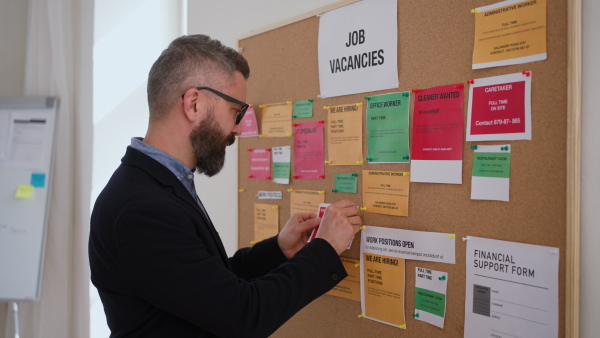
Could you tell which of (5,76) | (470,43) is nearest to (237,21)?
(470,43)

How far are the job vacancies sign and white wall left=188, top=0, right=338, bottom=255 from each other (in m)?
0.34

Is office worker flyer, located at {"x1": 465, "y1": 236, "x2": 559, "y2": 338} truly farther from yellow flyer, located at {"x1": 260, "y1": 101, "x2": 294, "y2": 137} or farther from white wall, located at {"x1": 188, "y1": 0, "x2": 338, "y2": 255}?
white wall, located at {"x1": 188, "y1": 0, "x2": 338, "y2": 255}

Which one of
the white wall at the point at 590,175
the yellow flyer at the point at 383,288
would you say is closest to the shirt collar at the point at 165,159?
the yellow flyer at the point at 383,288

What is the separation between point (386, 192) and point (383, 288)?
0.95ft

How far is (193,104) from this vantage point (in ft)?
3.98

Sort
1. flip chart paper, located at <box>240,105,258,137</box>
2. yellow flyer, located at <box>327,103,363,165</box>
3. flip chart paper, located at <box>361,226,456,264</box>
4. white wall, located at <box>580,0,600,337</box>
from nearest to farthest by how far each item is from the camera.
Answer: white wall, located at <box>580,0,600,337</box> → flip chart paper, located at <box>361,226,456,264</box> → yellow flyer, located at <box>327,103,363,165</box> → flip chart paper, located at <box>240,105,258,137</box>

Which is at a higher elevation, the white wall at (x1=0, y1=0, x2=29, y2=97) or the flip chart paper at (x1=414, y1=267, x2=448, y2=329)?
the white wall at (x1=0, y1=0, x2=29, y2=97)

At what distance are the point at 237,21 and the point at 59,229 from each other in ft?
5.03

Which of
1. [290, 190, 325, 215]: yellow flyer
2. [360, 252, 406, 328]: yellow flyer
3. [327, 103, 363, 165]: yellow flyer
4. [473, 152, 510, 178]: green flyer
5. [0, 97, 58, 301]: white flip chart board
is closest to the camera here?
[473, 152, 510, 178]: green flyer

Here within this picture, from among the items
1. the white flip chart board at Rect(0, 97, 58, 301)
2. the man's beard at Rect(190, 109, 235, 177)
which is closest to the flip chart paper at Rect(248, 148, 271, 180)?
the man's beard at Rect(190, 109, 235, 177)

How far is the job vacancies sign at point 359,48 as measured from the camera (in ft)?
4.31

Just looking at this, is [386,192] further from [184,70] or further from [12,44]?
[12,44]

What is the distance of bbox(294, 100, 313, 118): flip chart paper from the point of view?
1.56 meters

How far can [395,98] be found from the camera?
1.30 metres
